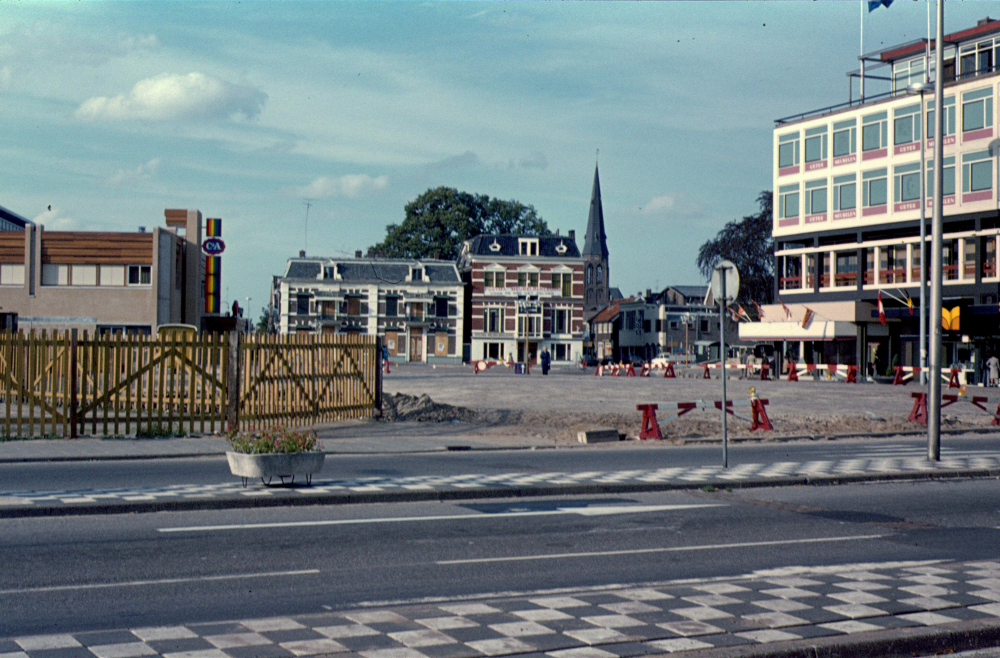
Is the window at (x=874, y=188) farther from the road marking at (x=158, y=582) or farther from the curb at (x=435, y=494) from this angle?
the road marking at (x=158, y=582)

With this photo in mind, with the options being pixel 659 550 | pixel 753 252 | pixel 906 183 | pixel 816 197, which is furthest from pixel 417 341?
pixel 659 550

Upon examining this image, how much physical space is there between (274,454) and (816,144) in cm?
5499

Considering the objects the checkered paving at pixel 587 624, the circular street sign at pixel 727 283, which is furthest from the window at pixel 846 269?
the checkered paving at pixel 587 624

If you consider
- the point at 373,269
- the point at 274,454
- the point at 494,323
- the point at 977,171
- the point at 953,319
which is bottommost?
the point at 274,454

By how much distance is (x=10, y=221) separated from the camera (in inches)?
3467

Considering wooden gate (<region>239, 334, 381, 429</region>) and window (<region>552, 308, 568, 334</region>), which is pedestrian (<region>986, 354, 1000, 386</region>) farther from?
window (<region>552, 308, 568, 334</region>)

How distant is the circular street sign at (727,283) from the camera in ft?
48.5

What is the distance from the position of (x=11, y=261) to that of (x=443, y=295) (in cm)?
4428

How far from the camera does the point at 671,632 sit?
5.89 m

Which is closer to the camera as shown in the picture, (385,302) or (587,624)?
(587,624)

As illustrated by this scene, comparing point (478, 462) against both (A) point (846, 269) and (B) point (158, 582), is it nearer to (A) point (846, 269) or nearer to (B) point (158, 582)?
(B) point (158, 582)

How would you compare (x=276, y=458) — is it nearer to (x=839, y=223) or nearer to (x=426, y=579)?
(x=426, y=579)

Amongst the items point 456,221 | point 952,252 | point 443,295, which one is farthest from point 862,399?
point 456,221

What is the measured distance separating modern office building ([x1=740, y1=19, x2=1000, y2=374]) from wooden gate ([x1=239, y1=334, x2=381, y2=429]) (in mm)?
34460
